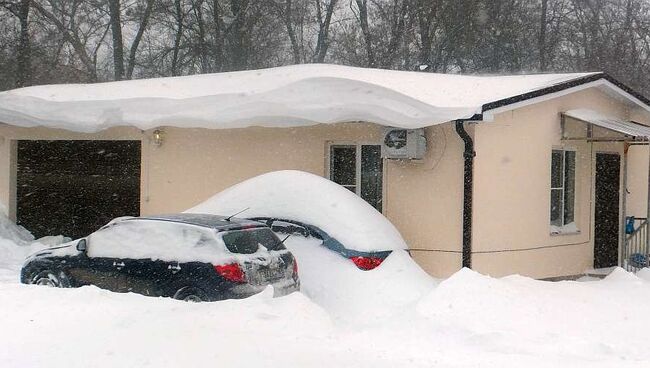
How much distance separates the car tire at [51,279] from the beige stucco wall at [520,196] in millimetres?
5696

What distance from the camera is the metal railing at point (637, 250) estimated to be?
1502 cm

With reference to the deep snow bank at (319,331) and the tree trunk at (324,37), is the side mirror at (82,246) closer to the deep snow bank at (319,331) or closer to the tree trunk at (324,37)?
the deep snow bank at (319,331)

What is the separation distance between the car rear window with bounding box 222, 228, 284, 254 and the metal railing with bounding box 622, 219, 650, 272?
7.57m

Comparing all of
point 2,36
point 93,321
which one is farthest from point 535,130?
point 2,36

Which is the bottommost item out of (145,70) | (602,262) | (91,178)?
(602,262)

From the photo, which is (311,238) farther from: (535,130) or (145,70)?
(145,70)

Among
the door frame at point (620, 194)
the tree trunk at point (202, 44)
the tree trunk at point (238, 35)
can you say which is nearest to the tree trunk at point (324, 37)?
the tree trunk at point (238, 35)

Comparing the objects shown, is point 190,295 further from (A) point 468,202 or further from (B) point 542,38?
(B) point 542,38

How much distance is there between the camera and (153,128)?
50.0 ft

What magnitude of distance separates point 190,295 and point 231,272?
0.57m

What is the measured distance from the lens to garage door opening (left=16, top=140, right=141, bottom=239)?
16641 millimetres

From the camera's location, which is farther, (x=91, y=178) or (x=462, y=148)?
(x=91, y=178)

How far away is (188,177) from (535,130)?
20.4 feet

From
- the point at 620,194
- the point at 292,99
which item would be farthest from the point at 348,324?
the point at 620,194
